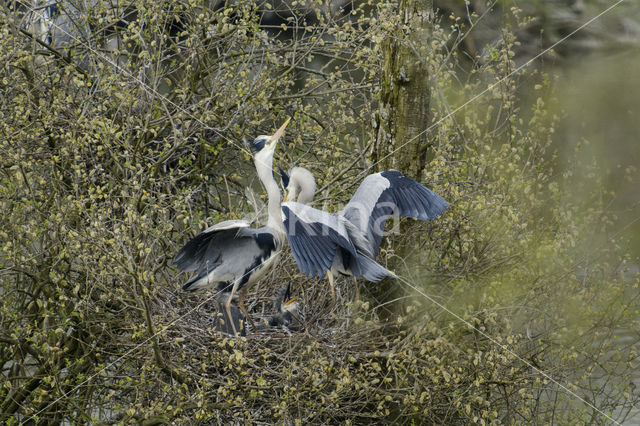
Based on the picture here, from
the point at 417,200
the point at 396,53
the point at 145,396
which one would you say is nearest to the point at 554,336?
the point at 417,200

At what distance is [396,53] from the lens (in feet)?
15.5

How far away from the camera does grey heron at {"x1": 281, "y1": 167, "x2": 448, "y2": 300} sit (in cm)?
395

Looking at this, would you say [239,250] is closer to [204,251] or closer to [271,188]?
[204,251]

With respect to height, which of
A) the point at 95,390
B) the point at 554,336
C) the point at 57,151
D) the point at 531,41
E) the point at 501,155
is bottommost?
the point at 95,390

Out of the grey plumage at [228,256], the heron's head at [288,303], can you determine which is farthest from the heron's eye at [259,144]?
the heron's head at [288,303]

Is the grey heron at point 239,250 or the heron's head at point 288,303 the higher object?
the grey heron at point 239,250

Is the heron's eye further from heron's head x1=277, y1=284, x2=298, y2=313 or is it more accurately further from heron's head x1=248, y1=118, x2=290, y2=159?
heron's head x1=277, y1=284, x2=298, y2=313

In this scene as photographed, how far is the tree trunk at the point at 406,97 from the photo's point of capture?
4.56 meters

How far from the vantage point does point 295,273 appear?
5.27 m

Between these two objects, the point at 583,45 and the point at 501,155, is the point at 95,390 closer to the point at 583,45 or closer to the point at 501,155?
the point at 501,155

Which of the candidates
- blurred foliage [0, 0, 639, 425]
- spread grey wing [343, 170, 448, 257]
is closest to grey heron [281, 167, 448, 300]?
→ spread grey wing [343, 170, 448, 257]

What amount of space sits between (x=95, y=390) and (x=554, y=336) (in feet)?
11.2

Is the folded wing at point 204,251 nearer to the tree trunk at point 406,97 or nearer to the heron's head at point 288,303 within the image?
the heron's head at point 288,303

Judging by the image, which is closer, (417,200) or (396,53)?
(417,200)
